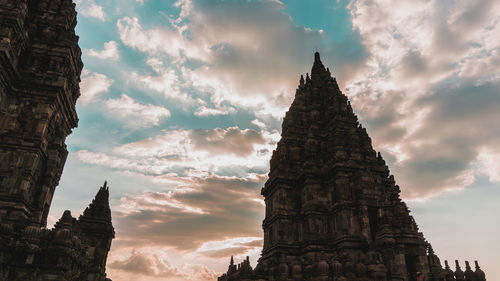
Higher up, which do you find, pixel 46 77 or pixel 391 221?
pixel 46 77

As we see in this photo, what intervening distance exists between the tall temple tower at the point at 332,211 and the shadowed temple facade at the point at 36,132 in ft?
40.5

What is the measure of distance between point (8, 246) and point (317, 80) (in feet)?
111

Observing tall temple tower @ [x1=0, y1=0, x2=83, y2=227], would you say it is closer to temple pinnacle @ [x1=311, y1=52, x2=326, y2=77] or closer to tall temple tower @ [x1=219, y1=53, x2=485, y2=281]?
tall temple tower @ [x1=219, y1=53, x2=485, y2=281]

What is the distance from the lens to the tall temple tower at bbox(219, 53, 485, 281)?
2192 cm

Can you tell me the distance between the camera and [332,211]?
26781 millimetres

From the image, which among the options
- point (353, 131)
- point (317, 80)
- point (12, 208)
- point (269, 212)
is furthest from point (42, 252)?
point (317, 80)

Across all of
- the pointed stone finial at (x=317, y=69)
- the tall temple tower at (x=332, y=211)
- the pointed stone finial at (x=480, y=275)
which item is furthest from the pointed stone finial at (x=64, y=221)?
A: the pointed stone finial at (x=317, y=69)

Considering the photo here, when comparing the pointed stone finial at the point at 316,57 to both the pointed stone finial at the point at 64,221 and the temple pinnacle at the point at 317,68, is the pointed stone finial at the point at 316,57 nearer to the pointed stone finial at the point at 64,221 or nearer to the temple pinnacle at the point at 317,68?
the temple pinnacle at the point at 317,68

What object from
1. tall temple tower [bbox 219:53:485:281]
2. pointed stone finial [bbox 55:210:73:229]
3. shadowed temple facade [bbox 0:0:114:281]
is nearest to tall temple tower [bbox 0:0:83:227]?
shadowed temple facade [bbox 0:0:114:281]

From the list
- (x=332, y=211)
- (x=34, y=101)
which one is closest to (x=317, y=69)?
(x=332, y=211)

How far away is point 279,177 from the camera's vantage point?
97.6 ft

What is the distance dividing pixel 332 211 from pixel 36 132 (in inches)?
840

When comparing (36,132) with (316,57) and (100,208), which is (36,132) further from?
(316,57)

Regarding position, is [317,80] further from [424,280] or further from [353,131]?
[424,280]
